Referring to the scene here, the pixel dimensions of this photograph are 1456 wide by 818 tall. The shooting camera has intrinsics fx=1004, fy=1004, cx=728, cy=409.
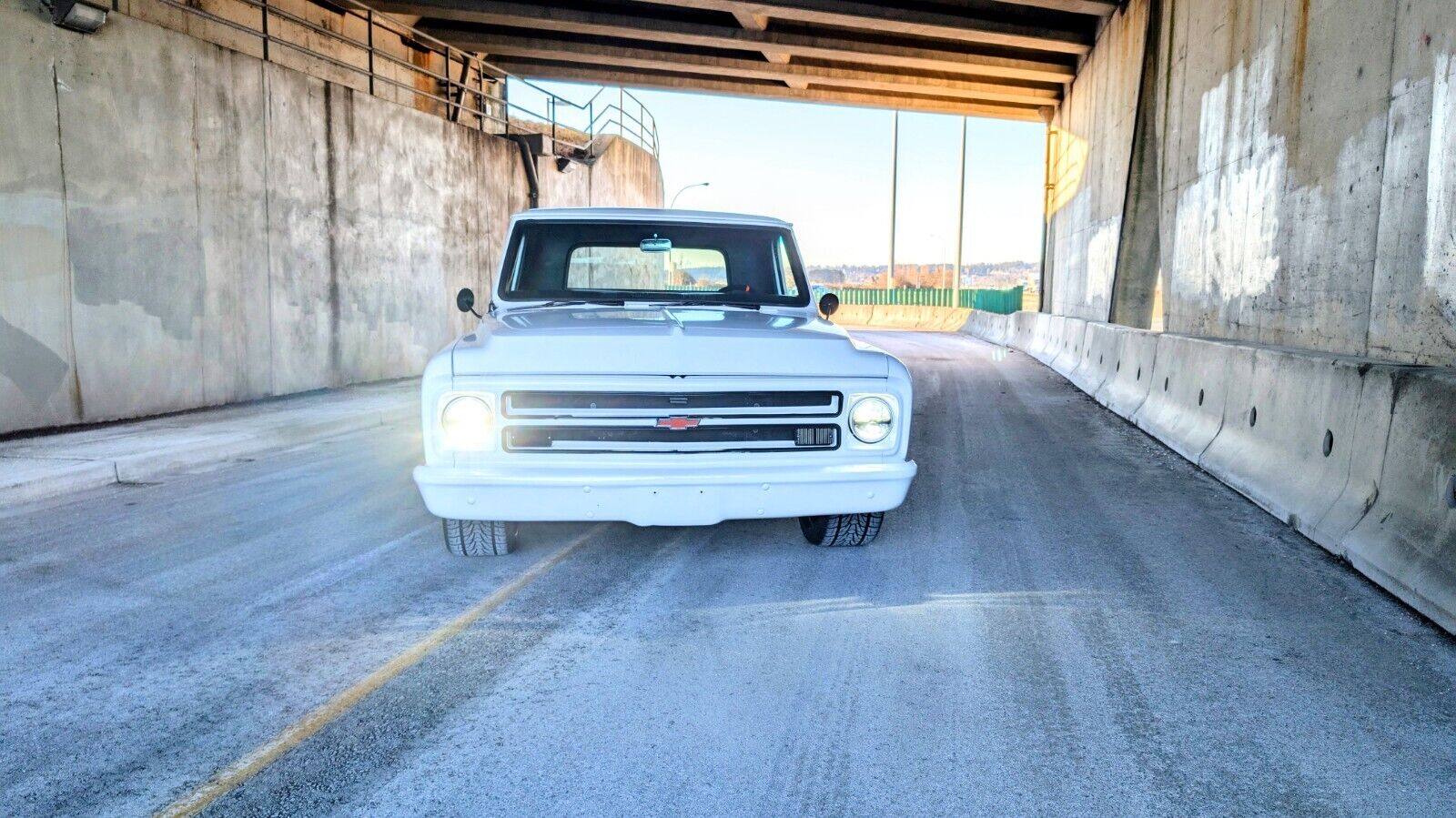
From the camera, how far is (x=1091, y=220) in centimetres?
1791

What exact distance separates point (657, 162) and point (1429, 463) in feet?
88.8

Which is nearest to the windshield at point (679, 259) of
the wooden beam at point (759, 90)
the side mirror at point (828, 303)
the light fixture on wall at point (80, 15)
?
the side mirror at point (828, 303)

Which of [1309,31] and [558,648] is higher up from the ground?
[1309,31]

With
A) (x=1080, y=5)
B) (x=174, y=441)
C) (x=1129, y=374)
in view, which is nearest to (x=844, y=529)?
(x=174, y=441)

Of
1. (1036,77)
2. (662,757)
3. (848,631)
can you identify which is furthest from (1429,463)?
(1036,77)

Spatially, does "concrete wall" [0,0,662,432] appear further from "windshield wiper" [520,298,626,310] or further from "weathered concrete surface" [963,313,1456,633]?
"weathered concrete surface" [963,313,1456,633]

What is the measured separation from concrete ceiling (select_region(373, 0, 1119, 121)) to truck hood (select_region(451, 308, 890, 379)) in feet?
43.5

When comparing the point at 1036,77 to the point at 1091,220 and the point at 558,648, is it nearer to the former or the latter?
the point at 1091,220

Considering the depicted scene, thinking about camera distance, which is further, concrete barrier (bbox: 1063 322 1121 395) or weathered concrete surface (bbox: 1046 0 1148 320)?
weathered concrete surface (bbox: 1046 0 1148 320)

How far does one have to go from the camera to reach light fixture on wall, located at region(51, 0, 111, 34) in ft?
27.2

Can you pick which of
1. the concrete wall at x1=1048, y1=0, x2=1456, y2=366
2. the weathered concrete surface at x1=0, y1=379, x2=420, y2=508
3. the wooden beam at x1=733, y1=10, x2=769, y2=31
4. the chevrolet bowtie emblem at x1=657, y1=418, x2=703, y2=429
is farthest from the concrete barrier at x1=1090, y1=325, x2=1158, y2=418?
the wooden beam at x1=733, y1=10, x2=769, y2=31

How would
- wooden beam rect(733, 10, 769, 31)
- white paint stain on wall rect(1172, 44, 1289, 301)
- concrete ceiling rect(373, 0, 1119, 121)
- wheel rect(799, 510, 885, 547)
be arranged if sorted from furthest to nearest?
wooden beam rect(733, 10, 769, 31) < concrete ceiling rect(373, 0, 1119, 121) < white paint stain on wall rect(1172, 44, 1289, 301) < wheel rect(799, 510, 885, 547)

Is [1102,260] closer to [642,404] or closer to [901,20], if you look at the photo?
[901,20]

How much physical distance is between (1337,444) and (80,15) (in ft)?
32.4
